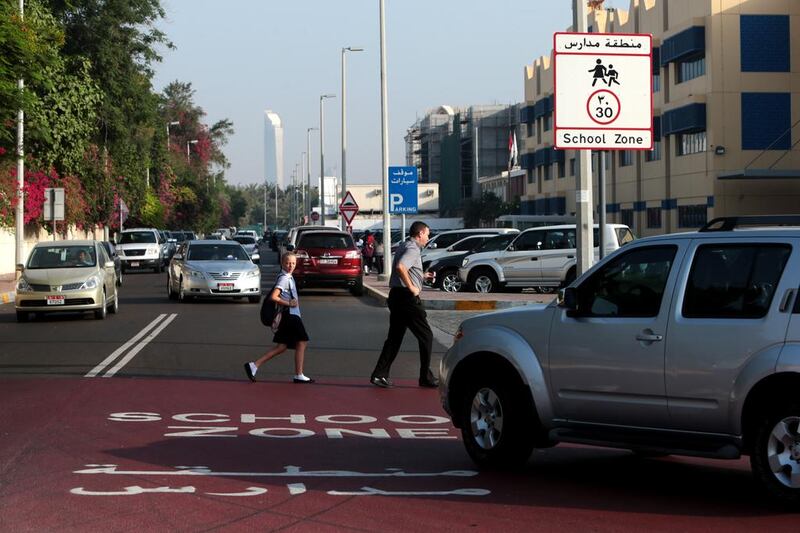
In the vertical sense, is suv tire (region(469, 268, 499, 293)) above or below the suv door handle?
below

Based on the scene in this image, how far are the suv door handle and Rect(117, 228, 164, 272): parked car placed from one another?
4720 cm

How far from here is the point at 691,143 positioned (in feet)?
192

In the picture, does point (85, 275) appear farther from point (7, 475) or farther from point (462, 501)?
point (462, 501)

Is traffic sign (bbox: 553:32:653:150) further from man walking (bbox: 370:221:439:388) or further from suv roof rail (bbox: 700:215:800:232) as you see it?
suv roof rail (bbox: 700:215:800:232)

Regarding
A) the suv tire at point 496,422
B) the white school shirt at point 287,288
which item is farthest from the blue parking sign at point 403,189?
the suv tire at point 496,422

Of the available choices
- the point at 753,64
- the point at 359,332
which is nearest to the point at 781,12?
the point at 753,64

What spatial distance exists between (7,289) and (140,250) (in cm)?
1710

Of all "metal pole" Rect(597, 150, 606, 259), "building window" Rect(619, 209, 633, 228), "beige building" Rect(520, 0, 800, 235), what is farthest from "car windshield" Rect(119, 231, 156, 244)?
"metal pole" Rect(597, 150, 606, 259)

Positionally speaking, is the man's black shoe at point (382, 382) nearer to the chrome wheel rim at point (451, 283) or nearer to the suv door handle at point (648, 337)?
the suv door handle at point (648, 337)

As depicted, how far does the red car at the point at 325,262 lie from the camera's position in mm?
34594

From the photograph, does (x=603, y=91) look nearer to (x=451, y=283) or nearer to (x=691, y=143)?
(x=451, y=283)

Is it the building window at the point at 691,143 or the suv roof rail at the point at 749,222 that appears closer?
the suv roof rail at the point at 749,222

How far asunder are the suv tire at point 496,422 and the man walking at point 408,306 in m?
5.12

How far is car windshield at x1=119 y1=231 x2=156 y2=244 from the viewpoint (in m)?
55.3
